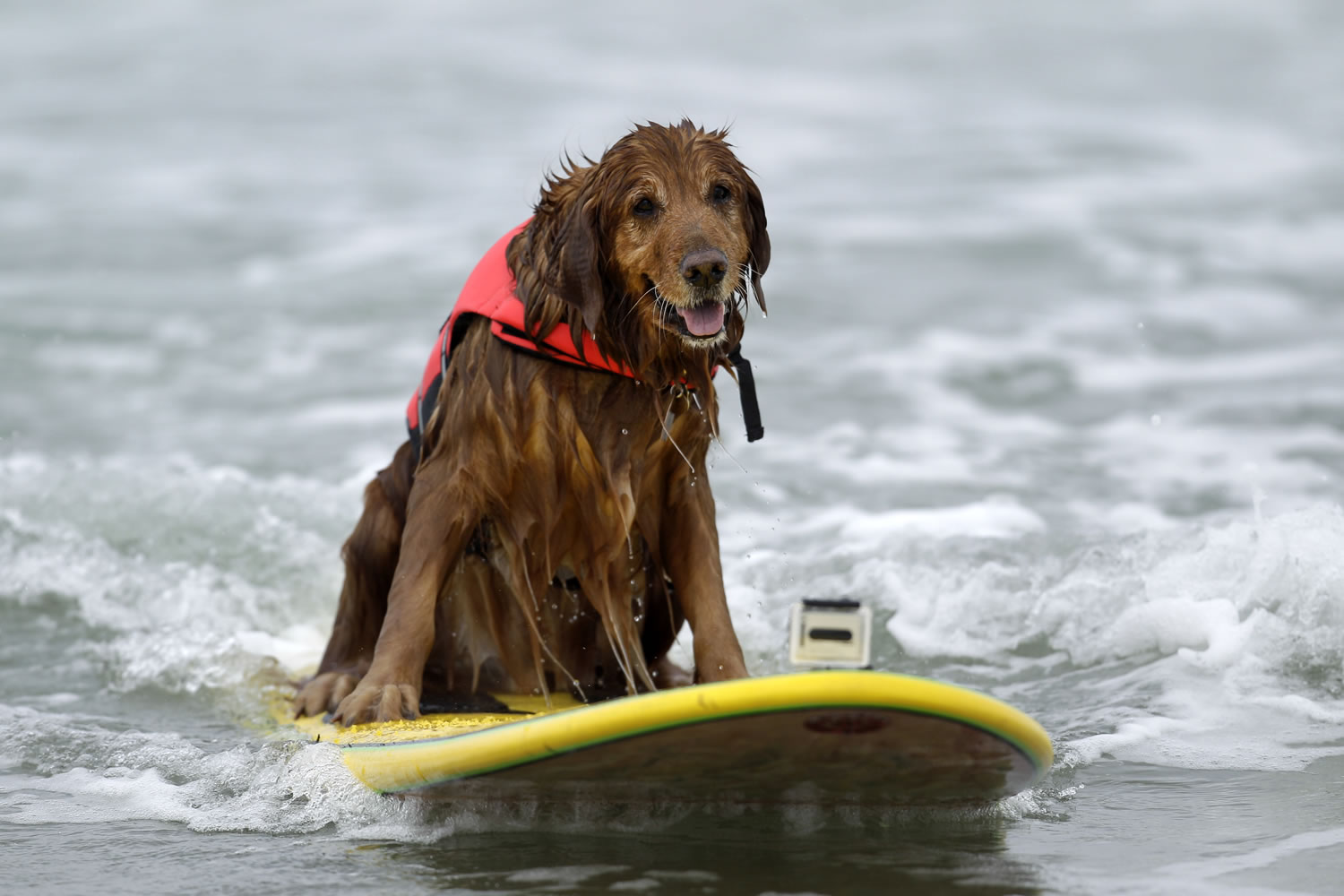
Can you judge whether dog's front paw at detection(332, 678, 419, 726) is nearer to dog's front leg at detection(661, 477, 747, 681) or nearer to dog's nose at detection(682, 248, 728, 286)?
dog's front leg at detection(661, 477, 747, 681)

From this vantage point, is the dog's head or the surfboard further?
the dog's head

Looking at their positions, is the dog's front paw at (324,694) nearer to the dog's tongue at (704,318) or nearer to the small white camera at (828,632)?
the small white camera at (828,632)

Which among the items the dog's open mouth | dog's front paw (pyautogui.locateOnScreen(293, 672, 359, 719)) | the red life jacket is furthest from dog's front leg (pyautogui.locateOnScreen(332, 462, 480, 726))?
the dog's open mouth

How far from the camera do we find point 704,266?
3.40 m

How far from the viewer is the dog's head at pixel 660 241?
11.4 ft

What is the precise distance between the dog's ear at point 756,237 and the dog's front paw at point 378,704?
1.26m

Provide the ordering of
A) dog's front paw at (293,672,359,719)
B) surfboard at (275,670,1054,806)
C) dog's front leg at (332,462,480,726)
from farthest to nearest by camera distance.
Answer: dog's front paw at (293,672,359,719) → dog's front leg at (332,462,480,726) → surfboard at (275,670,1054,806)

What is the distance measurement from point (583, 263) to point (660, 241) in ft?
0.67

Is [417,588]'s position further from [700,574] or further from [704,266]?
[704,266]

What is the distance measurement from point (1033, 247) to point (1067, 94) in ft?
21.9

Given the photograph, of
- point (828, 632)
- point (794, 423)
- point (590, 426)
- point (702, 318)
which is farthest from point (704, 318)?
point (794, 423)

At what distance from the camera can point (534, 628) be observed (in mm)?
4059

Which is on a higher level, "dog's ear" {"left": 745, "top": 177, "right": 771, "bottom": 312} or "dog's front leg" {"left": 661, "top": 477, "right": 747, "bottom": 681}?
"dog's ear" {"left": 745, "top": 177, "right": 771, "bottom": 312}

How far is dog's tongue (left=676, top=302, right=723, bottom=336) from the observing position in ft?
11.4
